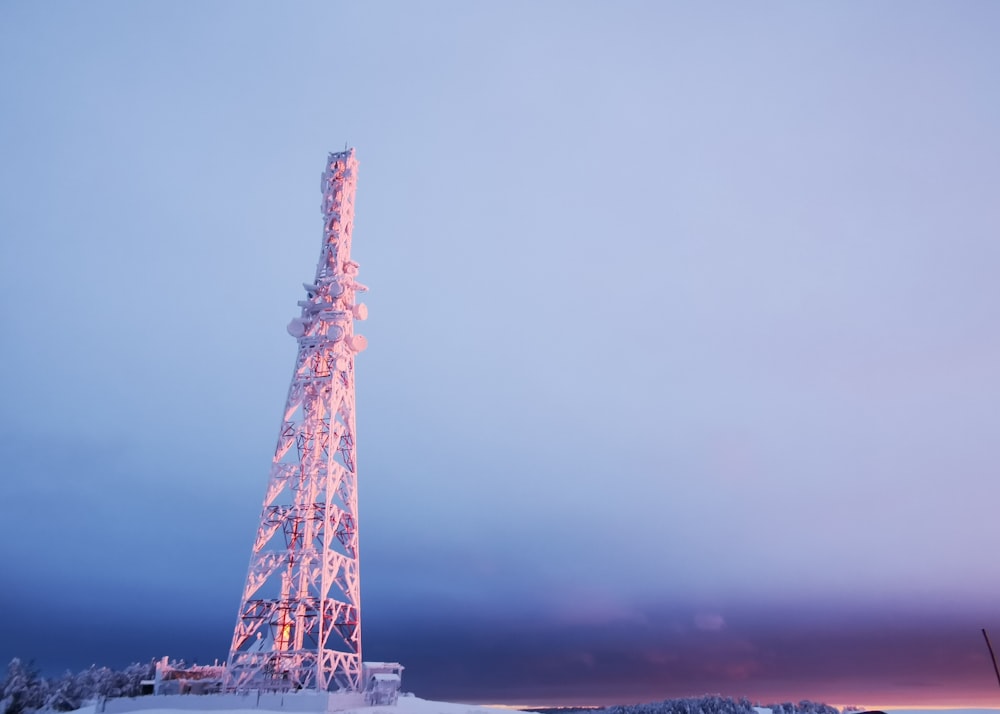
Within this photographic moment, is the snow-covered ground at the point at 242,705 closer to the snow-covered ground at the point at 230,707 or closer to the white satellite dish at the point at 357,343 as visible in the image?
the snow-covered ground at the point at 230,707

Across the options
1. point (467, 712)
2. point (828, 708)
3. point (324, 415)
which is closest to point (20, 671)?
point (324, 415)

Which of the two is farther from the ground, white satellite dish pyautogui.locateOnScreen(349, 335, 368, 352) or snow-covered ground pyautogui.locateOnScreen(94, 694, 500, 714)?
white satellite dish pyautogui.locateOnScreen(349, 335, 368, 352)

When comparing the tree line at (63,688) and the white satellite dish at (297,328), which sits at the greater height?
the white satellite dish at (297,328)

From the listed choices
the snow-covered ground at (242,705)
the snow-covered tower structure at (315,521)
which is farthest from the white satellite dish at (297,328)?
the snow-covered ground at (242,705)

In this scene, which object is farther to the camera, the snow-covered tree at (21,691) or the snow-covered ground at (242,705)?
the snow-covered tree at (21,691)

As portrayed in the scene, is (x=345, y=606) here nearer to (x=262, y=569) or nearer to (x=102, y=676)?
(x=262, y=569)

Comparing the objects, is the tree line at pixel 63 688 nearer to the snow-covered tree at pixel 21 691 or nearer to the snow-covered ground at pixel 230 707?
the snow-covered tree at pixel 21 691

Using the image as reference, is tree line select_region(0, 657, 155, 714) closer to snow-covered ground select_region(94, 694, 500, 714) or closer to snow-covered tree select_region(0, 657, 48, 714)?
snow-covered tree select_region(0, 657, 48, 714)

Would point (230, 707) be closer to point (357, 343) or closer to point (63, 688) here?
point (357, 343)

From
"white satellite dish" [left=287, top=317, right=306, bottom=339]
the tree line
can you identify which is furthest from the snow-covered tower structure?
the tree line

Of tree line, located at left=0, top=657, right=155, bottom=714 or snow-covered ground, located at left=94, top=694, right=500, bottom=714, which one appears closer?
snow-covered ground, located at left=94, top=694, right=500, bottom=714

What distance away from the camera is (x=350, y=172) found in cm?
4684

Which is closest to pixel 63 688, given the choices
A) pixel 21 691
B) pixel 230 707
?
pixel 21 691

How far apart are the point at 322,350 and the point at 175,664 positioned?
19.4 m
